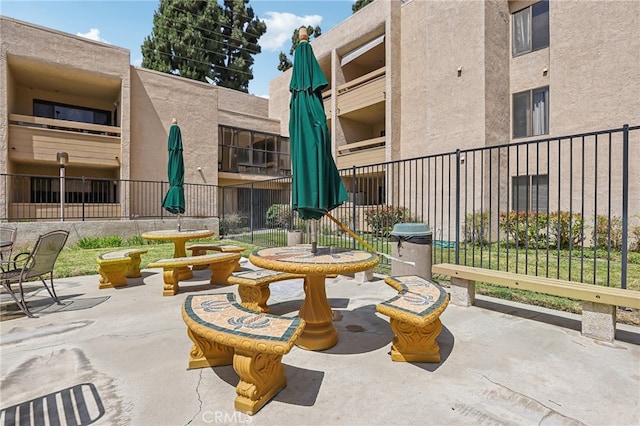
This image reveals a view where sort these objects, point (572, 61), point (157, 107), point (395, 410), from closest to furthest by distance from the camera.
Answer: point (395, 410) < point (572, 61) < point (157, 107)

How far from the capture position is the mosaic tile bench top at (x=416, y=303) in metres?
2.65

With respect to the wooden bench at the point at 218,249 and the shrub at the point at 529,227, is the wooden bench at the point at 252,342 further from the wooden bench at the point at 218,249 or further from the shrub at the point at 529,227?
the shrub at the point at 529,227

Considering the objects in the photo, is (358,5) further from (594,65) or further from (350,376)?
(350,376)

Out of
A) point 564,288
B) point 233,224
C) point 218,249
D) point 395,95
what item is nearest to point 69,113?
point 233,224

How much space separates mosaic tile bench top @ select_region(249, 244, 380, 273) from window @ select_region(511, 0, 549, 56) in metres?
13.8

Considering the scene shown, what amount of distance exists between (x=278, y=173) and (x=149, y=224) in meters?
10.5

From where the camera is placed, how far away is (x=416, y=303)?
2934 mm

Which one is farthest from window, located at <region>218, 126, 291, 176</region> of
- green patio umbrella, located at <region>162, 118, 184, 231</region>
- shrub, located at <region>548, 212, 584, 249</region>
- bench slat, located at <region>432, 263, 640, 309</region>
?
bench slat, located at <region>432, 263, 640, 309</region>

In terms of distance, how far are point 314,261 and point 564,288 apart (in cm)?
281

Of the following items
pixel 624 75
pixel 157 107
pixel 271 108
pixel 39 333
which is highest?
pixel 271 108

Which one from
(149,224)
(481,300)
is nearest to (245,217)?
(149,224)

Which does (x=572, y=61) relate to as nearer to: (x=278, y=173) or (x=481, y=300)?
(x=481, y=300)

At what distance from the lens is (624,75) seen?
9.91 metres

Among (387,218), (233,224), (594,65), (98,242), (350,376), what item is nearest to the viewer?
(350,376)
